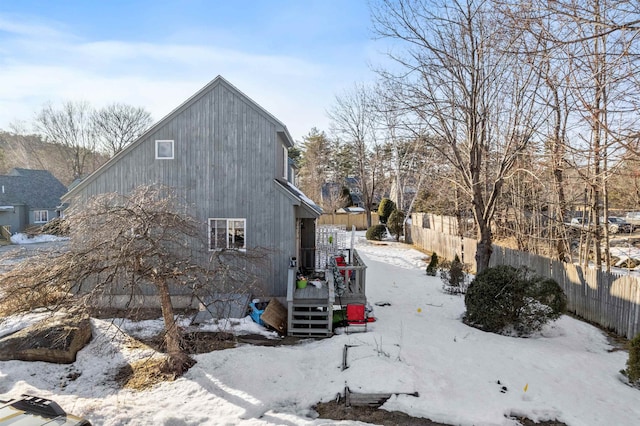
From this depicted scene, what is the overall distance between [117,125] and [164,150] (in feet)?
131

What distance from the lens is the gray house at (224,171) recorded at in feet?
37.7

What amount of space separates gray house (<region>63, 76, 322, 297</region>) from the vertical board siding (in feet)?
0.10

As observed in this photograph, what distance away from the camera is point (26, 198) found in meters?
32.1

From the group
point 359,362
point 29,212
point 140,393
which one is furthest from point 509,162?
point 29,212

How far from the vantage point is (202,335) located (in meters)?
9.30

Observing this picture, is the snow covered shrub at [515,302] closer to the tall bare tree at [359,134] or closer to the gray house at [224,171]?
the gray house at [224,171]

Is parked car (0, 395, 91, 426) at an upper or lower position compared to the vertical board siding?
lower

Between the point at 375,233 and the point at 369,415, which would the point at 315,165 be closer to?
the point at 375,233

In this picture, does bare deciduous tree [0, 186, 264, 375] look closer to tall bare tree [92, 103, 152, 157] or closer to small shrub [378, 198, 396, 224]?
small shrub [378, 198, 396, 224]

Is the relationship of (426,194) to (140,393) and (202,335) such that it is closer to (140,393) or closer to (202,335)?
(202,335)

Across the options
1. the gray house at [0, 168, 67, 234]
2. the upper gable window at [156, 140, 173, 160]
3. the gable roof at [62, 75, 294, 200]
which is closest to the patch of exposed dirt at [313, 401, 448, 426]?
the gable roof at [62, 75, 294, 200]

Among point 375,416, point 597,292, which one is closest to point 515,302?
point 597,292

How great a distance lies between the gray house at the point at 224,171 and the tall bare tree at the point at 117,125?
37509 millimetres

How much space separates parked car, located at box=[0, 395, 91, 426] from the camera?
3.54m
